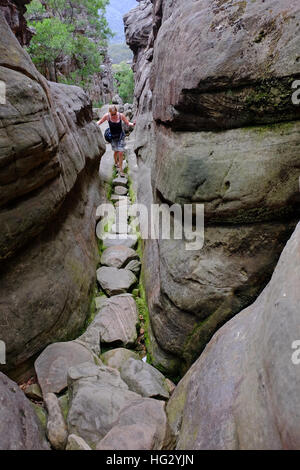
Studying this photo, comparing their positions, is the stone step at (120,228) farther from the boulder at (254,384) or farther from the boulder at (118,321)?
the boulder at (254,384)

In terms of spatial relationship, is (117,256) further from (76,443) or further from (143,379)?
(76,443)

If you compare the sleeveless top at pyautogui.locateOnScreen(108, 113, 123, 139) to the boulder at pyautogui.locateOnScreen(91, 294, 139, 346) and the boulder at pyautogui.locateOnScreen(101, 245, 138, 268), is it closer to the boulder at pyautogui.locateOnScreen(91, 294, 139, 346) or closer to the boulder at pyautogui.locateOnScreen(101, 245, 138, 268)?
the boulder at pyautogui.locateOnScreen(101, 245, 138, 268)

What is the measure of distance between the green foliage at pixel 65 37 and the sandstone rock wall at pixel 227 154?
18.8 meters

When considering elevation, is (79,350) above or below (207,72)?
Answer: below

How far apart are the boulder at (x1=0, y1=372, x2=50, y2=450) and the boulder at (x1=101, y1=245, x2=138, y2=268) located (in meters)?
4.21

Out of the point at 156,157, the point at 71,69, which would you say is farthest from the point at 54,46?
the point at 156,157

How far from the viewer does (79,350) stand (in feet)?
15.7

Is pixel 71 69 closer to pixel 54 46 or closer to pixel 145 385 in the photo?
pixel 54 46

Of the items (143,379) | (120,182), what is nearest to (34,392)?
(143,379)

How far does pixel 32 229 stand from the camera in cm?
460

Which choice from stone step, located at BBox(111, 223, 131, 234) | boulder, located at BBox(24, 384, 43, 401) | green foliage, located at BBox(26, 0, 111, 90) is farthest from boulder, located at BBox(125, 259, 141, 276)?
green foliage, located at BBox(26, 0, 111, 90)

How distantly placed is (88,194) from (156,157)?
3.09m

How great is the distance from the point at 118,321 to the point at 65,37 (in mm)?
21724

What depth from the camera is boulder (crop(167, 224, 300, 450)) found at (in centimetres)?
200
